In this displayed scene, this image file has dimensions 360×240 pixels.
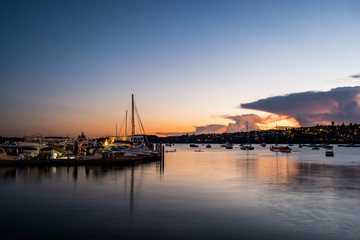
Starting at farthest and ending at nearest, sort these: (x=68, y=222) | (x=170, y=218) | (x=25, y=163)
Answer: (x=25, y=163)
(x=170, y=218)
(x=68, y=222)

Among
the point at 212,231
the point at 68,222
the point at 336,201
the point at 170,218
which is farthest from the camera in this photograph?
the point at 336,201


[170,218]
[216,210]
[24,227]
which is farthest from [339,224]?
[24,227]

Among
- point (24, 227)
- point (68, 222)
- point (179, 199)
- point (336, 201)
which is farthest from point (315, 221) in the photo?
point (24, 227)

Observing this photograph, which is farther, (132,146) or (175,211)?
(132,146)

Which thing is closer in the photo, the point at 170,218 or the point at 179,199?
the point at 170,218

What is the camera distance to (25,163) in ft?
160

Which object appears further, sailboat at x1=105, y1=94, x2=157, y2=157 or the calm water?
sailboat at x1=105, y1=94, x2=157, y2=157

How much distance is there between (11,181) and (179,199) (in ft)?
64.0

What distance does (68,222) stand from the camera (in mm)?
16969

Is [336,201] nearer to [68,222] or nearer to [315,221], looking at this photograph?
[315,221]

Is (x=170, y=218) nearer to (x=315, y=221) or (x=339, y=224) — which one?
(x=315, y=221)

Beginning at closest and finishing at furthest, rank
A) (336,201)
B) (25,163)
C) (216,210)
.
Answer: (216,210) < (336,201) < (25,163)

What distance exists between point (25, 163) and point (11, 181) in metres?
16.7

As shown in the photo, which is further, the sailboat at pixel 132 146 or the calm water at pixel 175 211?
the sailboat at pixel 132 146
